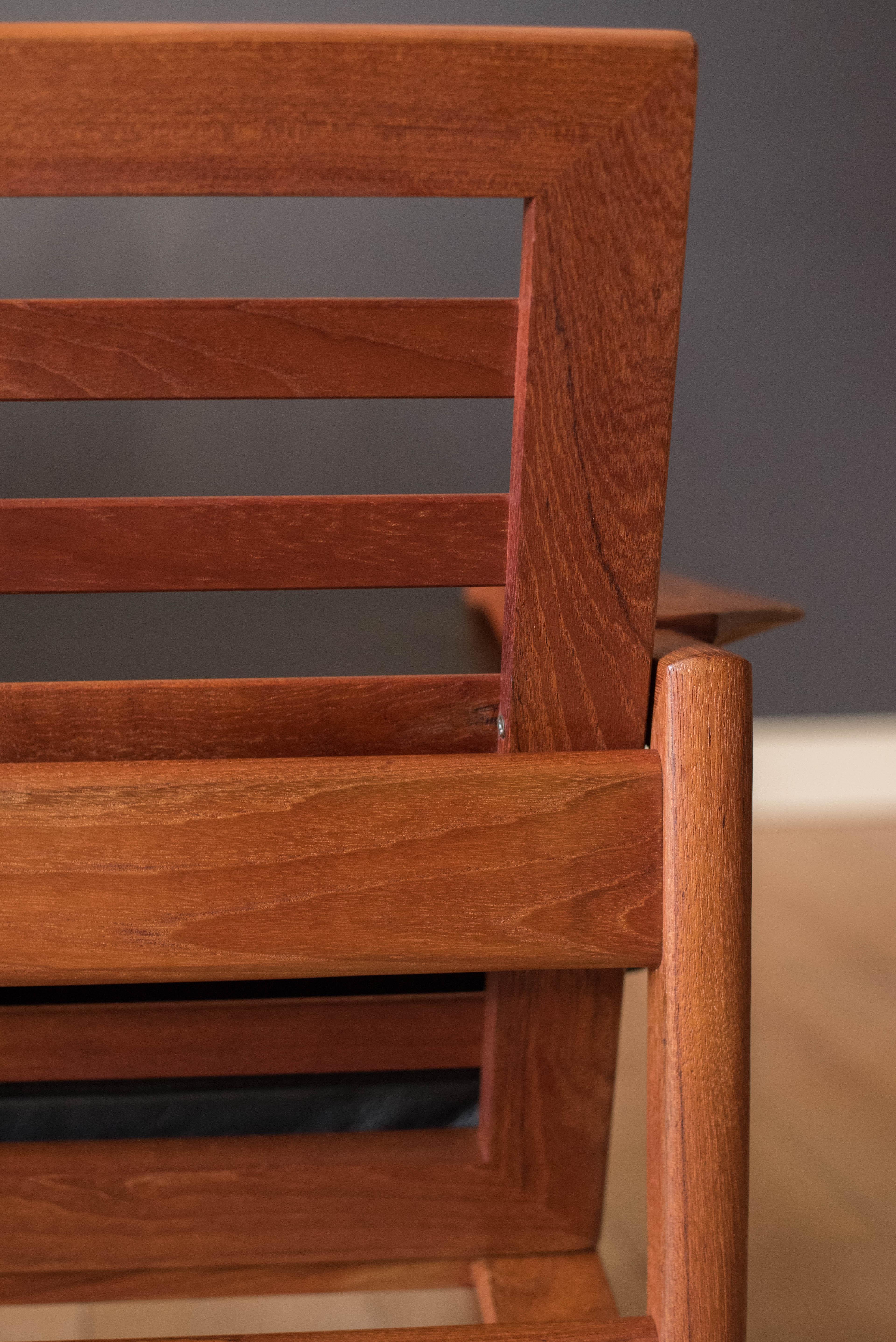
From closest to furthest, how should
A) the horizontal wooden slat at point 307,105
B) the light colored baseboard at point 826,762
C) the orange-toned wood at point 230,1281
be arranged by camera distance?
the horizontal wooden slat at point 307,105, the orange-toned wood at point 230,1281, the light colored baseboard at point 826,762

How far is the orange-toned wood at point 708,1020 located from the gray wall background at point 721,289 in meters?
1.60

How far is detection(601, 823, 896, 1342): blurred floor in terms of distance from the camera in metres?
1.04

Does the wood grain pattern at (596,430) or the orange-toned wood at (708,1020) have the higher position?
the wood grain pattern at (596,430)

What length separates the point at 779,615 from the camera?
90 centimetres

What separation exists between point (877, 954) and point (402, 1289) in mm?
1158

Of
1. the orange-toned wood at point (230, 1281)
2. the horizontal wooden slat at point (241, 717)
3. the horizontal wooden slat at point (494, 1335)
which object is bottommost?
the orange-toned wood at point (230, 1281)

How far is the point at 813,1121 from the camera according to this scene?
132 cm

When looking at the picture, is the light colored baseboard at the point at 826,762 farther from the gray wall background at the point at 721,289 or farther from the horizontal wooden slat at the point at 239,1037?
the horizontal wooden slat at the point at 239,1037

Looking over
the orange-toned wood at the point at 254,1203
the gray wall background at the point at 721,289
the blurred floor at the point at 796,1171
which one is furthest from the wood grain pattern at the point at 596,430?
the gray wall background at the point at 721,289

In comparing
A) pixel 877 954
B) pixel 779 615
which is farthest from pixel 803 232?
pixel 779 615

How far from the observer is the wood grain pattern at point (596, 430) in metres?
Answer: 0.48

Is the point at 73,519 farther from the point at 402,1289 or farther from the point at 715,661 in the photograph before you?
the point at 402,1289

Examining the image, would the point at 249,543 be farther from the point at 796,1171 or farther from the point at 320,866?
the point at 796,1171

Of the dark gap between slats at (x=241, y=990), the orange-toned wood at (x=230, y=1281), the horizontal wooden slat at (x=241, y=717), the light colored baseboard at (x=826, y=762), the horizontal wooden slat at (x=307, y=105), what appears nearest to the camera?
the horizontal wooden slat at (x=307, y=105)
